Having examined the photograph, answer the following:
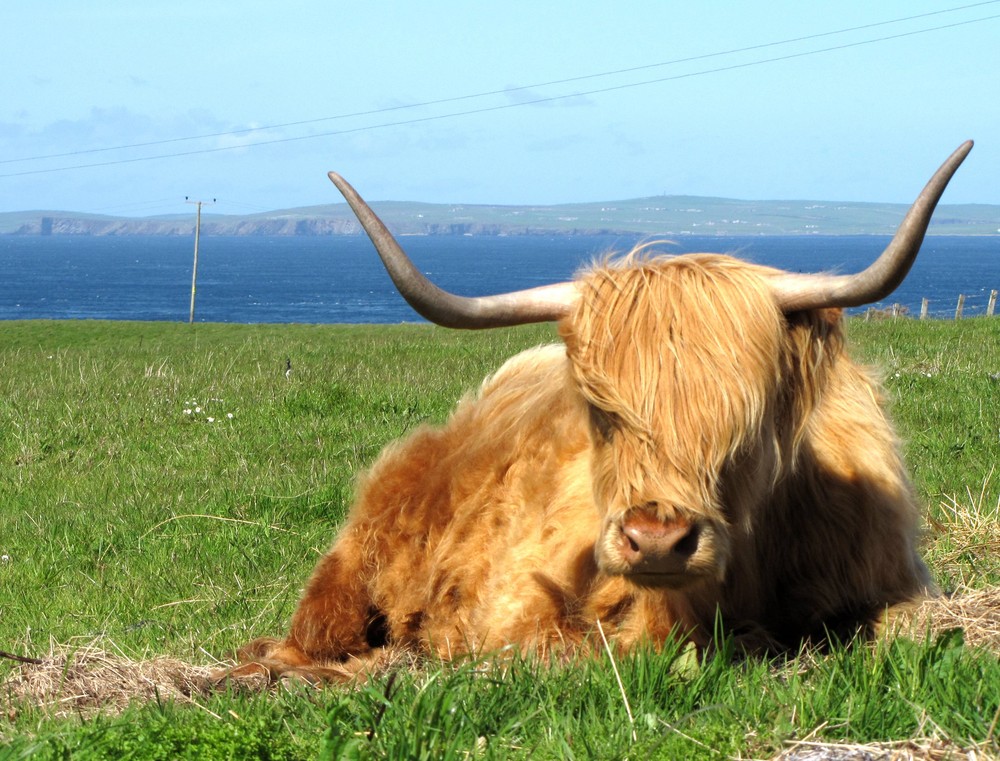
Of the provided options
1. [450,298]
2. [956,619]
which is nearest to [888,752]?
[956,619]

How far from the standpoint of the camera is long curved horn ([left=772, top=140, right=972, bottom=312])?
3.05 metres

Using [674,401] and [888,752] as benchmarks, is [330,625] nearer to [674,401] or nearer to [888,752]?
[674,401]

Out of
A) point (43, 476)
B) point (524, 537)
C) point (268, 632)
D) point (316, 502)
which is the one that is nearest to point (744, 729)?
point (524, 537)

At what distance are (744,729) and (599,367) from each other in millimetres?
1106

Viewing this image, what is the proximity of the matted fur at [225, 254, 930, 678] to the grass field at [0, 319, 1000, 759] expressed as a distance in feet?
1.03

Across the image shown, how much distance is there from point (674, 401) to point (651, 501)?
30cm

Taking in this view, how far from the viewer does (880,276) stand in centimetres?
328

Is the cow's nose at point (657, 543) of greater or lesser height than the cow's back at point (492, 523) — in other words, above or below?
above

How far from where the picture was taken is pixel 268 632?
17.4 feet

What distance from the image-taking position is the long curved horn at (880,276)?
10.00 ft

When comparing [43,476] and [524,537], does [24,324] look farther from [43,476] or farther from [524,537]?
[524,537]

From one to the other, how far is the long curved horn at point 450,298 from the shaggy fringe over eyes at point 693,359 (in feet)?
0.32

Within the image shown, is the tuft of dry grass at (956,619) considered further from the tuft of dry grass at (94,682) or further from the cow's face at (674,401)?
the tuft of dry grass at (94,682)

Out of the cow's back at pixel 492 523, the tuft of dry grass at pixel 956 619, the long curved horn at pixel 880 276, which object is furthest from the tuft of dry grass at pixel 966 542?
the long curved horn at pixel 880 276
